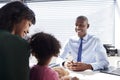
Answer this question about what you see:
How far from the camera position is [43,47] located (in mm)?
1572

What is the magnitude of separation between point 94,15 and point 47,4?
850 millimetres

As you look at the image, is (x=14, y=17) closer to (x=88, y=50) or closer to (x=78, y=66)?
(x=78, y=66)

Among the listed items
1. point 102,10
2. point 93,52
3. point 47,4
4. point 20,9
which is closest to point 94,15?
point 102,10

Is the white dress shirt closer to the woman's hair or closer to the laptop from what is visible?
the laptop

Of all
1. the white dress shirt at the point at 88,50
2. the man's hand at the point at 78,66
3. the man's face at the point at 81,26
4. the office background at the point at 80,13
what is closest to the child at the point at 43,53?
the man's hand at the point at 78,66

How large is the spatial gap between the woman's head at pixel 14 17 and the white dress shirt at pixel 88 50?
1649 millimetres

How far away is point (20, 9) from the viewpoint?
1.37 metres

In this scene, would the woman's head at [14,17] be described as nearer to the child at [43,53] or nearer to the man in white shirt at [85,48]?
the child at [43,53]

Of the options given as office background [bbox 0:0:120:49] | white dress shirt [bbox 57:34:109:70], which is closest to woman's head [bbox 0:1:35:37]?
white dress shirt [bbox 57:34:109:70]

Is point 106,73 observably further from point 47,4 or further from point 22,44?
point 47,4

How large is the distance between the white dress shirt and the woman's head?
165 centimetres

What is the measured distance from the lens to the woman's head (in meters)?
1.32

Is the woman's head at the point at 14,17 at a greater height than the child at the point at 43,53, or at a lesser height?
greater

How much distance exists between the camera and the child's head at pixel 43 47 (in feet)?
5.11
